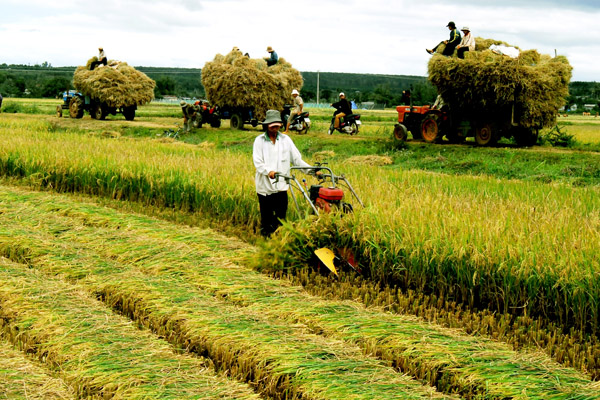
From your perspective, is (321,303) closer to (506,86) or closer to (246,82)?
(506,86)

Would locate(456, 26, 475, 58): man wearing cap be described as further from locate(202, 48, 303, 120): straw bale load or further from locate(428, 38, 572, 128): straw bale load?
locate(202, 48, 303, 120): straw bale load

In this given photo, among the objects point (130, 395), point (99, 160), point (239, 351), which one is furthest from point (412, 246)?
point (99, 160)

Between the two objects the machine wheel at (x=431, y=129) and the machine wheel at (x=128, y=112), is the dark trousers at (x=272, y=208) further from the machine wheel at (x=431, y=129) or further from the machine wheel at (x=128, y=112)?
the machine wheel at (x=128, y=112)

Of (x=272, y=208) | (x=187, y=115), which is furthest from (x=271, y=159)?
(x=187, y=115)

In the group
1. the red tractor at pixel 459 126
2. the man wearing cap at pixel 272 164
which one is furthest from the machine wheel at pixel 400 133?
the man wearing cap at pixel 272 164

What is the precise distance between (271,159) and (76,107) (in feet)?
66.6


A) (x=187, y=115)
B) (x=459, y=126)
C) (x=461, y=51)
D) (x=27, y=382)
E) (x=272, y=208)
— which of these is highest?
(x=461, y=51)

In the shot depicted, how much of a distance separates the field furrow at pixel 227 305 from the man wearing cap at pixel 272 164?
0.55 meters

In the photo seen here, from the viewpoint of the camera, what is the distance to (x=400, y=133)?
674 inches

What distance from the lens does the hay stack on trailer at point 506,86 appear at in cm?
1424

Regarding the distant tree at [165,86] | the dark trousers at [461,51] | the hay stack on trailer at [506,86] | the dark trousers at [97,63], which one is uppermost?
the distant tree at [165,86]

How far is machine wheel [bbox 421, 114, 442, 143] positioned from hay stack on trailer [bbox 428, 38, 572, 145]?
80cm

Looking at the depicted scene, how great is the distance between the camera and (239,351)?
4.38 metres

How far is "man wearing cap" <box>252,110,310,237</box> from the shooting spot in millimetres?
7109
